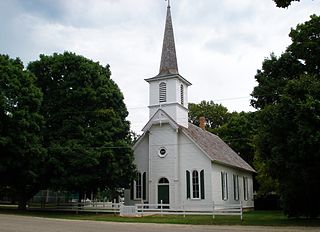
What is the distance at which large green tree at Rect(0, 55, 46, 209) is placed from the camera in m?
31.2

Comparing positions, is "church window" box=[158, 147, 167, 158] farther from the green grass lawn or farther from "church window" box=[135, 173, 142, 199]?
the green grass lawn

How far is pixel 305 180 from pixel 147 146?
745 inches

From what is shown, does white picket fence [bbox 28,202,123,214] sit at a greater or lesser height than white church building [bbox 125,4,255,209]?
lesser

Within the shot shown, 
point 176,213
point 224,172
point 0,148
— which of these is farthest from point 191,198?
point 0,148

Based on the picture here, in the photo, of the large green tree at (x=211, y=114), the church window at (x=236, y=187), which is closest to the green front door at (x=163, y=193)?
the church window at (x=236, y=187)

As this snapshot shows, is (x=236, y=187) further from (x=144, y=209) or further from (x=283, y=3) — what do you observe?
(x=283, y=3)

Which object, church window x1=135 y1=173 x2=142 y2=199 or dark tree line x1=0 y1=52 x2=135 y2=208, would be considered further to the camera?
church window x1=135 y1=173 x2=142 y2=199

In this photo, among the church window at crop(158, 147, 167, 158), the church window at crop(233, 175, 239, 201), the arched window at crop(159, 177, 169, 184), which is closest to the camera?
the arched window at crop(159, 177, 169, 184)

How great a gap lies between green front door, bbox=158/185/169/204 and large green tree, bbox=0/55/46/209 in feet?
33.0

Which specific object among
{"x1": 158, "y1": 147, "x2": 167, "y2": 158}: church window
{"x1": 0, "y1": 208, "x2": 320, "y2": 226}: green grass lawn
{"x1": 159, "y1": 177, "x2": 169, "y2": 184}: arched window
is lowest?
{"x1": 0, "y1": 208, "x2": 320, "y2": 226}: green grass lawn

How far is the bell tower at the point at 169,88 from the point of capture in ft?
120

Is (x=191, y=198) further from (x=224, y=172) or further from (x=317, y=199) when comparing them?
(x=317, y=199)

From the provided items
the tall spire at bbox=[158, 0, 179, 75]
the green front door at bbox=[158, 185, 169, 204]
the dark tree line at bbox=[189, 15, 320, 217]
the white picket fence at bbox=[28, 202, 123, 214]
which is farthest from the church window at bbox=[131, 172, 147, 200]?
the dark tree line at bbox=[189, 15, 320, 217]

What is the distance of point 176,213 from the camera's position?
1288 inches
